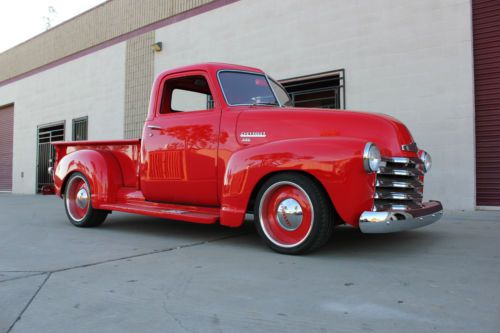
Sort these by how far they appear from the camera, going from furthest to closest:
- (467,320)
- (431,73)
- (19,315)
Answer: (431,73) < (19,315) < (467,320)

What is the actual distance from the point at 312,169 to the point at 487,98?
504 centimetres

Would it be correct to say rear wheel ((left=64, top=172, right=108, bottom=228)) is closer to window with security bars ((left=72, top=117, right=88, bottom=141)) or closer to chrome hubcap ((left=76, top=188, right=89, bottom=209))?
chrome hubcap ((left=76, top=188, right=89, bottom=209))

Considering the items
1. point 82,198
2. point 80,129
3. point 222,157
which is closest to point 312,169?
point 222,157

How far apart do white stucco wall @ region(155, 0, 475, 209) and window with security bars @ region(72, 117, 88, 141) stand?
24.1 ft

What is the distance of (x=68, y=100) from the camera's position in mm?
15914

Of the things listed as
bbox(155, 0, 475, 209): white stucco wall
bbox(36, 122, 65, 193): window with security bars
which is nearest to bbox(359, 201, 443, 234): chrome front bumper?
bbox(155, 0, 475, 209): white stucco wall

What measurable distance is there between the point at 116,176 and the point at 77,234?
0.89 meters

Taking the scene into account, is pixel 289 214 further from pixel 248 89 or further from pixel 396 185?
pixel 248 89

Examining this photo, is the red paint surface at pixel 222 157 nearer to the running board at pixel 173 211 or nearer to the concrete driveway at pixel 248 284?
the running board at pixel 173 211

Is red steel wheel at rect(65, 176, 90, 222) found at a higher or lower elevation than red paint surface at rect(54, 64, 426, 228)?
lower

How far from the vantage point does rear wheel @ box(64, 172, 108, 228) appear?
18.9 ft

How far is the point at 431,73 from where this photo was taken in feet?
24.4

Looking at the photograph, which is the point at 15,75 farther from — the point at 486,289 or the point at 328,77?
the point at 486,289

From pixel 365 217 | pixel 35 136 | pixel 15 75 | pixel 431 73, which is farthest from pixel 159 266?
pixel 15 75
